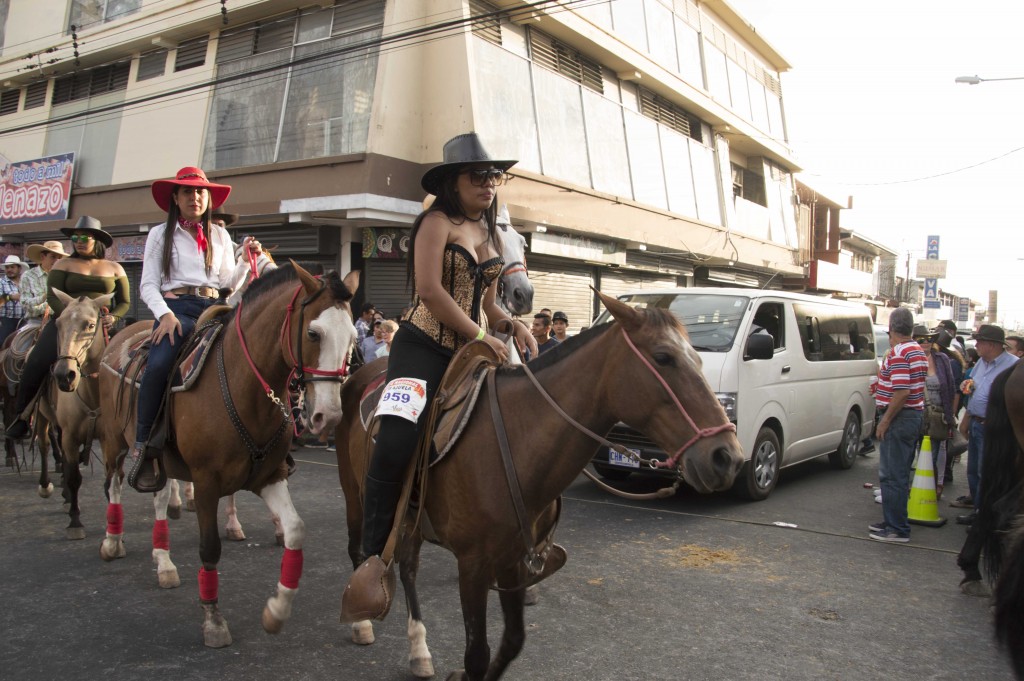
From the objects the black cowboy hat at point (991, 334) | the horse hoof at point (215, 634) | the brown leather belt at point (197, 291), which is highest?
the black cowboy hat at point (991, 334)

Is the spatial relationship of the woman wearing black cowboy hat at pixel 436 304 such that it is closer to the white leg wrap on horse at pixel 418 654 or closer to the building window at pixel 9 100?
the white leg wrap on horse at pixel 418 654

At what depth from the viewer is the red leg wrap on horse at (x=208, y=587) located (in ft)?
12.9

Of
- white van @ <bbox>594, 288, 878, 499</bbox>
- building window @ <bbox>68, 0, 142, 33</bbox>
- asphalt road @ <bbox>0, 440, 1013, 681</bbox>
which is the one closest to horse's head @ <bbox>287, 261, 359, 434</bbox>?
asphalt road @ <bbox>0, 440, 1013, 681</bbox>

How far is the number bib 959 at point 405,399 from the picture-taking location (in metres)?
2.99

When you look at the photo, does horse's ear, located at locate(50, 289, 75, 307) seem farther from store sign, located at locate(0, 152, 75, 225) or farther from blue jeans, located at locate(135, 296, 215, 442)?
store sign, located at locate(0, 152, 75, 225)

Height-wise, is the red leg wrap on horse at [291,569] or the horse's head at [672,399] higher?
the horse's head at [672,399]

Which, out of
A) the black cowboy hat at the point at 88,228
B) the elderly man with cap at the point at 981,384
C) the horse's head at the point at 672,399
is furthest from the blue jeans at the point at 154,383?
the elderly man with cap at the point at 981,384

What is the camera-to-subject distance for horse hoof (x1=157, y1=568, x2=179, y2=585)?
4789mm

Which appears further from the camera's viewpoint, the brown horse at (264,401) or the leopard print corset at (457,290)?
the brown horse at (264,401)

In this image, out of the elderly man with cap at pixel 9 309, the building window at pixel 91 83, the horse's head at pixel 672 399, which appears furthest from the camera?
the building window at pixel 91 83

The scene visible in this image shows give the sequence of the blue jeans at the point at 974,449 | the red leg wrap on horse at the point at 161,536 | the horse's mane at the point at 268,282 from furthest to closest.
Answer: the blue jeans at the point at 974,449 → the red leg wrap on horse at the point at 161,536 → the horse's mane at the point at 268,282

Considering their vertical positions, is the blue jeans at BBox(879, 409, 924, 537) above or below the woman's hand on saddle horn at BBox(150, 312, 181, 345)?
below

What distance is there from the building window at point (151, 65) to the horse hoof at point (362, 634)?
1691 centimetres

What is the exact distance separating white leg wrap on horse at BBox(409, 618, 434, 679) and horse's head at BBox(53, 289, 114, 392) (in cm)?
424
